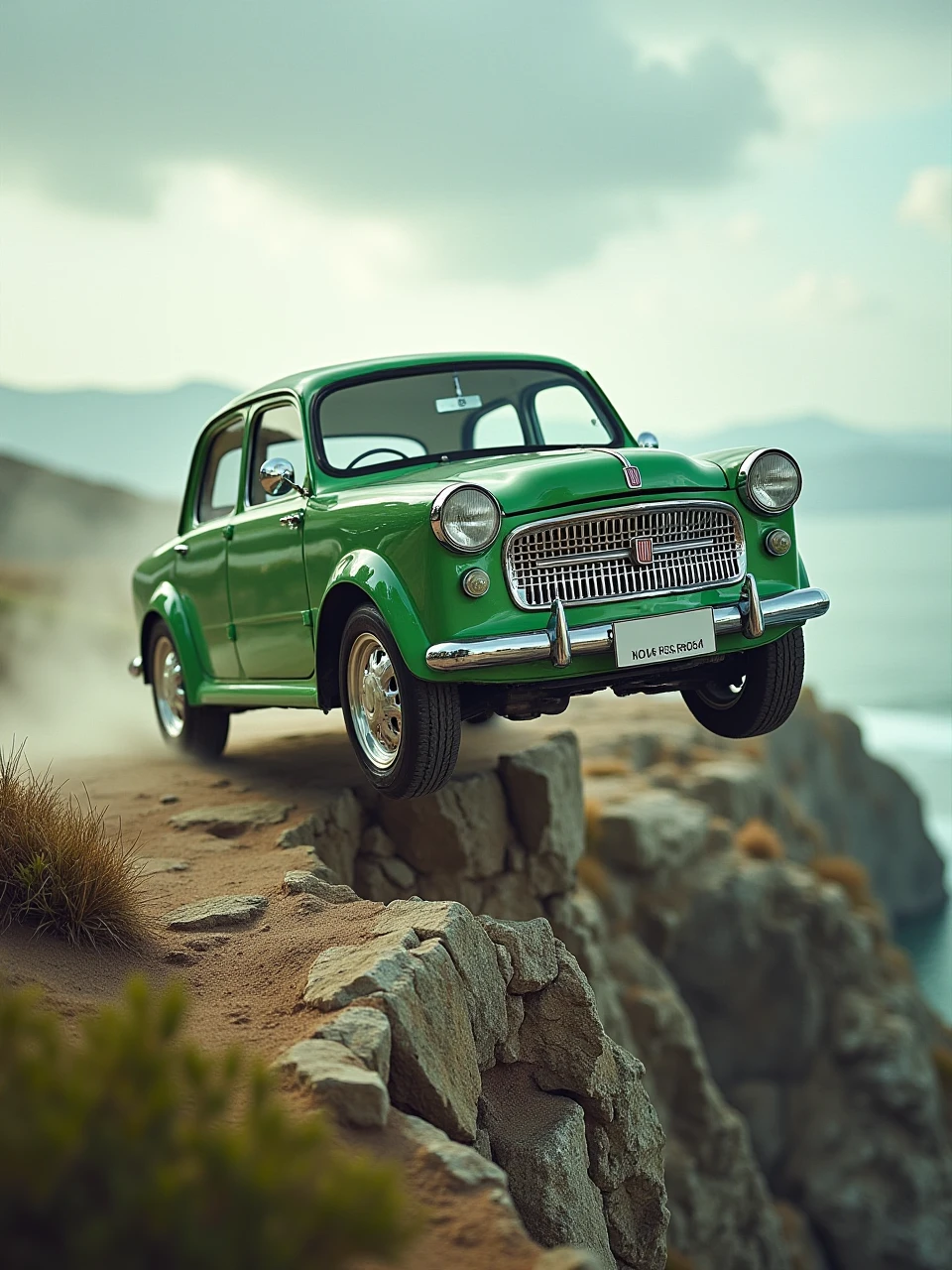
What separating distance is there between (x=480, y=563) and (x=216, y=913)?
5.67ft

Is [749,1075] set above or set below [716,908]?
below

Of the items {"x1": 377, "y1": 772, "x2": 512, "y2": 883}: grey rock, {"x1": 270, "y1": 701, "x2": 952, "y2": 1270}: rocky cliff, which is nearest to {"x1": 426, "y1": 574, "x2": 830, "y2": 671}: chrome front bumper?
{"x1": 270, "y1": 701, "x2": 952, "y2": 1270}: rocky cliff

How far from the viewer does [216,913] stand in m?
5.34

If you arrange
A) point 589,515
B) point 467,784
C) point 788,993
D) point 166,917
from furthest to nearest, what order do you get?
point 788,993 → point 467,784 → point 589,515 → point 166,917

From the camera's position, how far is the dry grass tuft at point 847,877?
28.8 m

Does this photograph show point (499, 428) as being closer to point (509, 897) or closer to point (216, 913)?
point (216, 913)

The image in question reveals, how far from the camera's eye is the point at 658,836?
2170 centimetres

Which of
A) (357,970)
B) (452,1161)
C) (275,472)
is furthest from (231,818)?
(452,1161)

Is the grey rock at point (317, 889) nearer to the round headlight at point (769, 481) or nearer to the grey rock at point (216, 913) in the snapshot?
the grey rock at point (216, 913)

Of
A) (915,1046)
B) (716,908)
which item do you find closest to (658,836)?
(716,908)

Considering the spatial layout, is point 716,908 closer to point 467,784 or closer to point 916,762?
point 467,784

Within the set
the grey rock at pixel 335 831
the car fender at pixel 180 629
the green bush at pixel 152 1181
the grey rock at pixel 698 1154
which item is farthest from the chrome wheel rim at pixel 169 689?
the grey rock at pixel 698 1154

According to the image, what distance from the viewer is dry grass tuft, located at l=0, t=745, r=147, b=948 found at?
4910mm

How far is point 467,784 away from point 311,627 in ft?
8.41
